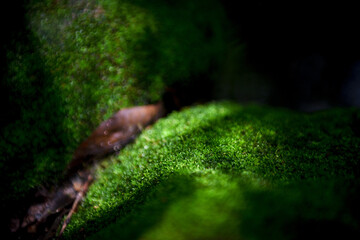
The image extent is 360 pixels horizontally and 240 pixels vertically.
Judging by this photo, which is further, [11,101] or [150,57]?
[150,57]

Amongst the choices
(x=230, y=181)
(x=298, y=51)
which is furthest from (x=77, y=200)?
(x=298, y=51)

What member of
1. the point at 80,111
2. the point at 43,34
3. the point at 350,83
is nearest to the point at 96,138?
the point at 80,111

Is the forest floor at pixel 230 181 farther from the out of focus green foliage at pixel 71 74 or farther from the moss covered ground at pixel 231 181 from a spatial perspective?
the out of focus green foliage at pixel 71 74

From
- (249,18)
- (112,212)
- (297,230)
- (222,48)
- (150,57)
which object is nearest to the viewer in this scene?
(297,230)

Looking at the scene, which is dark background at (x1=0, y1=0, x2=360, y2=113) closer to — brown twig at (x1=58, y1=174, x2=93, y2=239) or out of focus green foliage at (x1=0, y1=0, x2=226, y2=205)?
out of focus green foliage at (x1=0, y1=0, x2=226, y2=205)

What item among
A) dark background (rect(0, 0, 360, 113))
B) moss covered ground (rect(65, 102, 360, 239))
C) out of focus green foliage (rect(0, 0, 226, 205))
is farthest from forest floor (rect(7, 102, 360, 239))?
dark background (rect(0, 0, 360, 113))

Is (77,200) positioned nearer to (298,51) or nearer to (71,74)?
(71,74)

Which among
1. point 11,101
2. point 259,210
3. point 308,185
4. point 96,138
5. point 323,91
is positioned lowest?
point 323,91

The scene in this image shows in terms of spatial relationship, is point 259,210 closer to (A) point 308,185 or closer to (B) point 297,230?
(B) point 297,230
